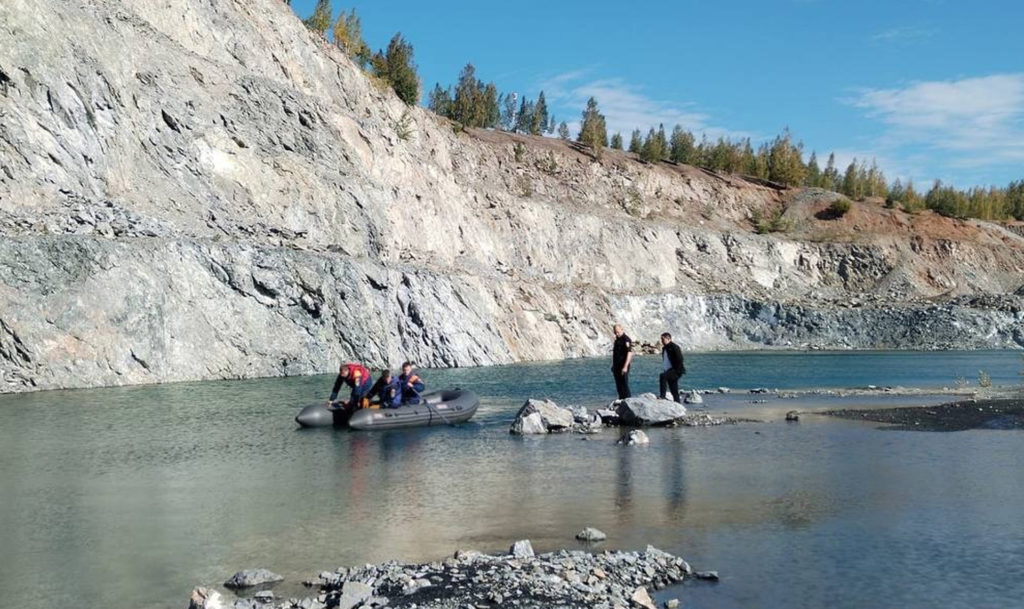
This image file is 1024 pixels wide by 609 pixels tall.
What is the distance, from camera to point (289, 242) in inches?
1976

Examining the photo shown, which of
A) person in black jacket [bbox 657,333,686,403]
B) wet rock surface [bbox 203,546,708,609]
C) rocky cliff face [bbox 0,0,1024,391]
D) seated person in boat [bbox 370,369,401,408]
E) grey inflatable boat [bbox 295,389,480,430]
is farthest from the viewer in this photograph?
rocky cliff face [bbox 0,0,1024,391]

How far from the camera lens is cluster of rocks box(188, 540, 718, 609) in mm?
9852

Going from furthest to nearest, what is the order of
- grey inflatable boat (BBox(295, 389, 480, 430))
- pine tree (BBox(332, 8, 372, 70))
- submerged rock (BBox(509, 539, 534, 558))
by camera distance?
pine tree (BBox(332, 8, 372, 70))
grey inflatable boat (BBox(295, 389, 480, 430))
submerged rock (BBox(509, 539, 534, 558))

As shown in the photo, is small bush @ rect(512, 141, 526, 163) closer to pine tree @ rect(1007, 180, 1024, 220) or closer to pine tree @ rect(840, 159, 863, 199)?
pine tree @ rect(840, 159, 863, 199)

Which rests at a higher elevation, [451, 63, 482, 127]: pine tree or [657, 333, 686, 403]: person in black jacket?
[451, 63, 482, 127]: pine tree

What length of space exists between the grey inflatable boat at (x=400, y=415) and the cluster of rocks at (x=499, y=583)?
50.6ft

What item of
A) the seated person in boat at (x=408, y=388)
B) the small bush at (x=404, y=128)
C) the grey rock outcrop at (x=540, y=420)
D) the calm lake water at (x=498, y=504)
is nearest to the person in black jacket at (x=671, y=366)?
the calm lake water at (x=498, y=504)

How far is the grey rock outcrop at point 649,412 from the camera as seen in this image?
2603 cm

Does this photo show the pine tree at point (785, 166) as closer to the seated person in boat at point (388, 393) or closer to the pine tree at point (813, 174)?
the pine tree at point (813, 174)

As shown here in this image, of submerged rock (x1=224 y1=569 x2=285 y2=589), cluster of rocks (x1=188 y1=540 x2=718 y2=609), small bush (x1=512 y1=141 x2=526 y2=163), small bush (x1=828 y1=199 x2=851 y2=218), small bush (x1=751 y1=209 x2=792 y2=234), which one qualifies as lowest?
submerged rock (x1=224 y1=569 x2=285 y2=589)

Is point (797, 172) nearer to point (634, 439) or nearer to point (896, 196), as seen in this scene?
point (896, 196)

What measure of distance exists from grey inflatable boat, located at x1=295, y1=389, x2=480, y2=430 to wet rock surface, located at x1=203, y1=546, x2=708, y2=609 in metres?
15.5

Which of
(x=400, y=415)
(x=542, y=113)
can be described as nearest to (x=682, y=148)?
(x=542, y=113)

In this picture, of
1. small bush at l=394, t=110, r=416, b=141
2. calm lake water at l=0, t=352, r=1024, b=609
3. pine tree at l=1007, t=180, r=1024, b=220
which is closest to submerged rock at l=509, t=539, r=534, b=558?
calm lake water at l=0, t=352, r=1024, b=609
